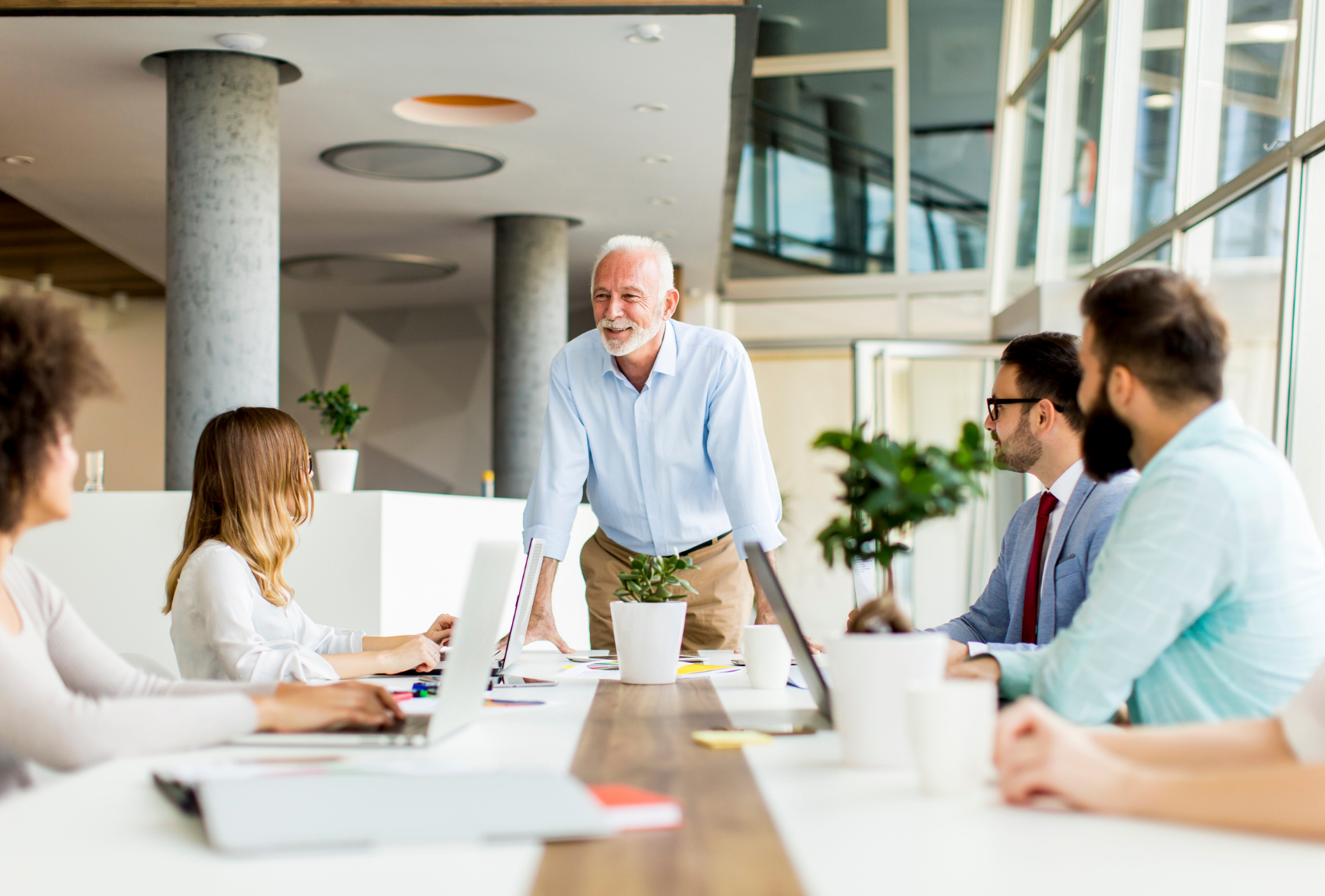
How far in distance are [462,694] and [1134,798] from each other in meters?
0.79

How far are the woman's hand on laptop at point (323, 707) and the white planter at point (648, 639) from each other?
560 mm

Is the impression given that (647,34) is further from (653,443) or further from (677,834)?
(677,834)

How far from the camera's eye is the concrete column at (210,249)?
4684mm

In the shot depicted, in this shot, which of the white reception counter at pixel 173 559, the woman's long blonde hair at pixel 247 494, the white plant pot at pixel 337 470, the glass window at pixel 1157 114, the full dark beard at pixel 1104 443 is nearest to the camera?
the full dark beard at pixel 1104 443

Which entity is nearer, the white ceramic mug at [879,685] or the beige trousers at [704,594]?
the white ceramic mug at [879,685]

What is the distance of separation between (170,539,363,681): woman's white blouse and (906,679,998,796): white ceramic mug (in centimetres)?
118

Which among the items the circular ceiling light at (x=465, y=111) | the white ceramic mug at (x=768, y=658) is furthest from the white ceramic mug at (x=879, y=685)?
the circular ceiling light at (x=465, y=111)

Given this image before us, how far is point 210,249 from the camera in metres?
4.68

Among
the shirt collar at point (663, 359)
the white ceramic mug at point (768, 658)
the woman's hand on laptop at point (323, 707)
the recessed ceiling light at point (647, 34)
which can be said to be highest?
the recessed ceiling light at point (647, 34)

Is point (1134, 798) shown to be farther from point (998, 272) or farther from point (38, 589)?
point (998, 272)

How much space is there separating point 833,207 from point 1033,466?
8015 millimetres

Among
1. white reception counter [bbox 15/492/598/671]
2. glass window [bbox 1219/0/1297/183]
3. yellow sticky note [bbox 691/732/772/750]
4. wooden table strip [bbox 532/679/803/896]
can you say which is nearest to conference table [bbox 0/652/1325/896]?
wooden table strip [bbox 532/679/803/896]

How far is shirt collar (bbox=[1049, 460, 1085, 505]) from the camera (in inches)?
88.5

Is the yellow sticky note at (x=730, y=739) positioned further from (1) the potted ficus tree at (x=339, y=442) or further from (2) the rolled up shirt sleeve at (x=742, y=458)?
(1) the potted ficus tree at (x=339, y=442)
